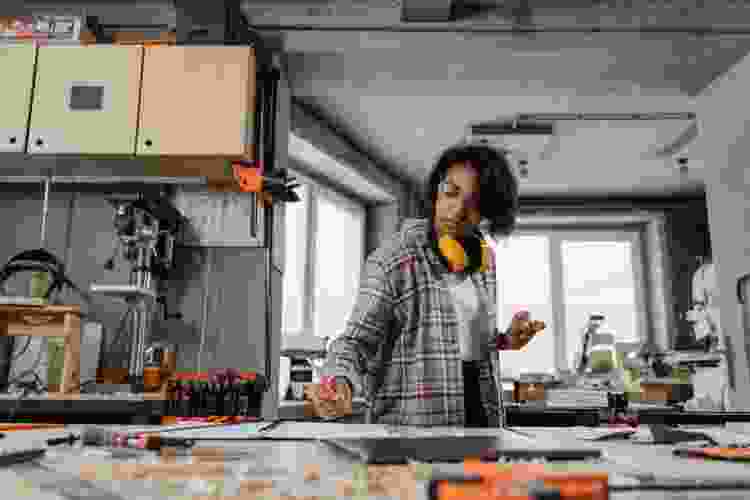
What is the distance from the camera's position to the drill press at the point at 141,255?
2434 millimetres

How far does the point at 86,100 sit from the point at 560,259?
5.48 m

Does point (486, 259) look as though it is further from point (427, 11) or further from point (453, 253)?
point (427, 11)

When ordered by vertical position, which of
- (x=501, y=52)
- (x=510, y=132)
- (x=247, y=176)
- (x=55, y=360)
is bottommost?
(x=55, y=360)

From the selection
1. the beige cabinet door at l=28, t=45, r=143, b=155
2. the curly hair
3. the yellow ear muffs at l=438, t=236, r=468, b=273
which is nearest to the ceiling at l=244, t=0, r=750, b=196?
the beige cabinet door at l=28, t=45, r=143, b=155

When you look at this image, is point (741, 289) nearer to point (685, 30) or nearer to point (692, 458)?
point (685, 30)

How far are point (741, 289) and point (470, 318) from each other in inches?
87.0

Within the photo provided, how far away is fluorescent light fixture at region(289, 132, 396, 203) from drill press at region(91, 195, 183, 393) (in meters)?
1.85

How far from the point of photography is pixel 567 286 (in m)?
6.82

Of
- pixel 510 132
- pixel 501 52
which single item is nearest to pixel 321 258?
pixel 510 132

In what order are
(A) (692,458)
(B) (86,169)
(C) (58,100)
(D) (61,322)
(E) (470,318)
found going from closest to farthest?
(A) (692,458) < (E) (470,318) < (D) (61,322) < (C) (58,100) < (B) (86,169)

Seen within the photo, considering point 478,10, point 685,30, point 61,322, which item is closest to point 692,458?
point 61,322

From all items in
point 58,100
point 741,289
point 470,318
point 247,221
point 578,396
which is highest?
point 58,100

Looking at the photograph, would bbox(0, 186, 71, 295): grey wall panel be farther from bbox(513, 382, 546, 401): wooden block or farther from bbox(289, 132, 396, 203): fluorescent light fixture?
bbox(513, 382, 546, 401): wooden block

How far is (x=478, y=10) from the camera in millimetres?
3043
